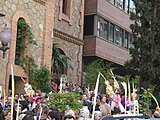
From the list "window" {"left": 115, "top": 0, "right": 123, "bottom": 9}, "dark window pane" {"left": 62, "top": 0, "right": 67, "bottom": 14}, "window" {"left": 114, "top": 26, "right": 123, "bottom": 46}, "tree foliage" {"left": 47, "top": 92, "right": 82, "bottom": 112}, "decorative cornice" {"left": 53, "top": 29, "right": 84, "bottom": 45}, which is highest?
"window" {"left": 115, "top": 0, "right": 123, "bottom": 9}

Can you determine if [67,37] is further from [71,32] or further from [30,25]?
[30,25]

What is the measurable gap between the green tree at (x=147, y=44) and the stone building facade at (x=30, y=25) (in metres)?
4.13

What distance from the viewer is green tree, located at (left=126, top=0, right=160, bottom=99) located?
1905 centimetres

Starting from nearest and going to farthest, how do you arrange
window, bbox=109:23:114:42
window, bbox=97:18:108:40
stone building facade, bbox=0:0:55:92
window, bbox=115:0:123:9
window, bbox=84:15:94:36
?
1. stone building facade, bbox=0:0:55:92
2. window, bbox=84:15:94:36
3. window, bbox=97:18:108:40
4. window, bbox=109:23:114:42
5. window, bbox=115:0:123:9

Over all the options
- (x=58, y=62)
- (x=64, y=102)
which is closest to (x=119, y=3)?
(x=58, y=62)

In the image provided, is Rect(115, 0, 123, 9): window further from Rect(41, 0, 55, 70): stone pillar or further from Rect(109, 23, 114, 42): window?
Rect(41, 0, 55, 70): stone pillar

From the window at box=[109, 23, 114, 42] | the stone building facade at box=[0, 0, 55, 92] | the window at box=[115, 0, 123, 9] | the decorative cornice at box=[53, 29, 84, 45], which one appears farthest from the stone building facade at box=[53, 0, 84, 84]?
the window at box=[115, 0, 123, 9]

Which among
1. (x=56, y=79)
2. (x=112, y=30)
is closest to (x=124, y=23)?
(x=112, y=30)

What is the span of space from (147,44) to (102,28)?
9.78 meters

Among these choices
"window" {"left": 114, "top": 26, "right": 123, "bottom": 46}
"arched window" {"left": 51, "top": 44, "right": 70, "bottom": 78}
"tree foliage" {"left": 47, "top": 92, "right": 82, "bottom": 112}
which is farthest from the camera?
"window" {"left": 114, "top": 26, "right": 123, "bottom": 46}

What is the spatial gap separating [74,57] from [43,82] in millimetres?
7284

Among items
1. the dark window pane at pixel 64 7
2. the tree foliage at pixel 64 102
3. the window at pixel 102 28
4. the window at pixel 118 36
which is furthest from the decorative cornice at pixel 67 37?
the tree foliage at pixel 64 102

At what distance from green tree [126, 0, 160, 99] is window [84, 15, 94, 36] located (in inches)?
325

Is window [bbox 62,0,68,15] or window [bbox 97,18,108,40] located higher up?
window [bbox 62,0,68,15]
